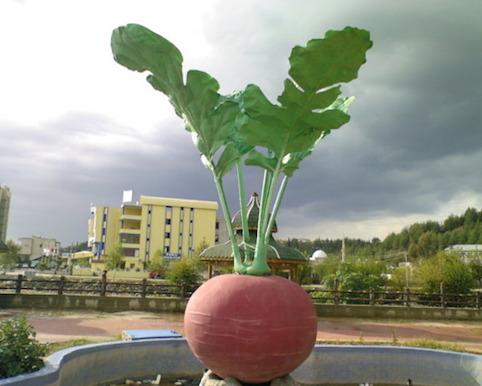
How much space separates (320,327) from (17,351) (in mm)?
12218

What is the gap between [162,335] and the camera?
816cm

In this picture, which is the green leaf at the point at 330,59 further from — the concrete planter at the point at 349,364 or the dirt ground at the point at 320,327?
the dirt ground at the point at 320,327

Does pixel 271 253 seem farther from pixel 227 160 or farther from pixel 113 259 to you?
pixel 113 259

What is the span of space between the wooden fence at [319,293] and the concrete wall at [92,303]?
1.64 feet

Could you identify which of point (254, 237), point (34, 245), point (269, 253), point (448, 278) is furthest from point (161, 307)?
point (34, 245)

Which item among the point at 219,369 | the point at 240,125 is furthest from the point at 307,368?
the point at 240,125

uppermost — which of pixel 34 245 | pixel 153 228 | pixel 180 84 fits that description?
pixel 153 228

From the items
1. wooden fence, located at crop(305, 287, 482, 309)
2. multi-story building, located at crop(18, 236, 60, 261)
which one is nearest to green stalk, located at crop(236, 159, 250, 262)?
wooden fence, located at crop(305, 287, 482, 309)

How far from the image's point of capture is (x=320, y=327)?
15.9 metres

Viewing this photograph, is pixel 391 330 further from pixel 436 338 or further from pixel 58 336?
pixel 58 336

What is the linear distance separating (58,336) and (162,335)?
451 cm

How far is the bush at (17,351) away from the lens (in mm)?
5160

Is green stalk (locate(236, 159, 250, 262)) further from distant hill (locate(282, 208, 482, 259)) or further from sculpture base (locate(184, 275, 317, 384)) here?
Result: distant hill (locate(282, 208, 482, 259))

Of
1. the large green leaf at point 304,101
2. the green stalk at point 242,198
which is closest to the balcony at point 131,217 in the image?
the green stalk at point 242,198
